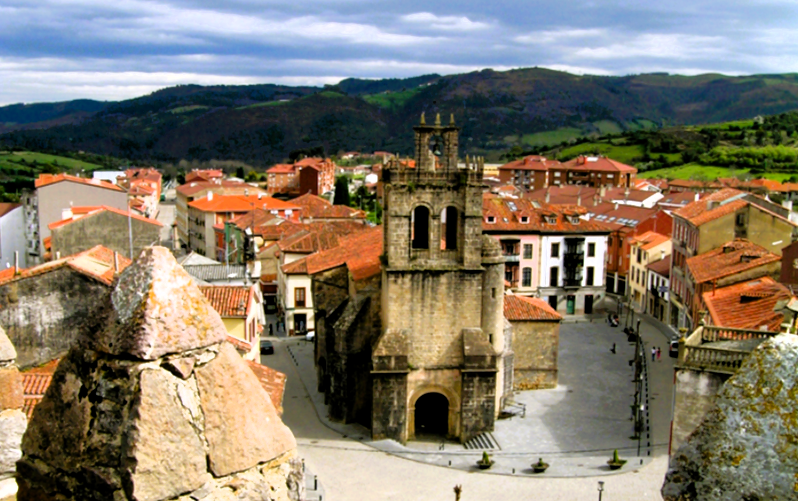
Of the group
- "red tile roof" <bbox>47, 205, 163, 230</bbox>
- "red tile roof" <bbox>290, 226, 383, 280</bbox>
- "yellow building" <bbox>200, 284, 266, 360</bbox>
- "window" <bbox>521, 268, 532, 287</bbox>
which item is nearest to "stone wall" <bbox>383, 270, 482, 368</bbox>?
"red tile roof" <bbox>290, 226, 383, 280</bbox>

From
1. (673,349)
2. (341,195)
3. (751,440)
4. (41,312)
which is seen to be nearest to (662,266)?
(673,349)

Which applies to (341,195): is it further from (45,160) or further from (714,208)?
(45,160)

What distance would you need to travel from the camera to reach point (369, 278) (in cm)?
3591

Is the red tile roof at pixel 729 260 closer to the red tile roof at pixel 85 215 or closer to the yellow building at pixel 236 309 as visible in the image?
the yellow building at pixel 236 309

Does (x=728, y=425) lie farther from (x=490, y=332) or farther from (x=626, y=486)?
(x=490, y=332)

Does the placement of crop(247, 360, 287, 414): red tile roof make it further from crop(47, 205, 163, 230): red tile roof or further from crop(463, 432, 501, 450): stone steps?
crop(47, 205, 163, 230): red tile roof

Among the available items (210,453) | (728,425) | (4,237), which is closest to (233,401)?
(210,453)

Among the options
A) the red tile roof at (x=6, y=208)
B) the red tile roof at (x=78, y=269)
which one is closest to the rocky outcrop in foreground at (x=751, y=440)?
the red tile roof at (x=78, y=269)

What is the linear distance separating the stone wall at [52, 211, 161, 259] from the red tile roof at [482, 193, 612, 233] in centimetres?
2626

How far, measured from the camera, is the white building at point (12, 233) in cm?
6168

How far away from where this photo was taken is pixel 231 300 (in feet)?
101

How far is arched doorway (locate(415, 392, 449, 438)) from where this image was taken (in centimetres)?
3328

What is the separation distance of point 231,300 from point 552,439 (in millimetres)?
15414

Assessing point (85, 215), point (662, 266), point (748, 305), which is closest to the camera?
point (748, 305)
